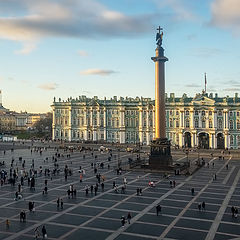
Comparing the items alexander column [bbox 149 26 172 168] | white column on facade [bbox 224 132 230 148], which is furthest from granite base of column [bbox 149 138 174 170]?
white column on facade [bbox 224 132 230 148]

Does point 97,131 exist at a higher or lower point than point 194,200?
higher

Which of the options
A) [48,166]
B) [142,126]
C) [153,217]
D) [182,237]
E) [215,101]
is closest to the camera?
[182,237]

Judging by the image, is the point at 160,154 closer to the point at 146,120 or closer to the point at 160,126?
the point at 160,126

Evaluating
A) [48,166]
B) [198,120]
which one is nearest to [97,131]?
[198,120]

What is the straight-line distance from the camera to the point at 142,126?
10850 centimetres

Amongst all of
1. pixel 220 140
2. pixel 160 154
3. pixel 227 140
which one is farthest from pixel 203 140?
pixel 160 154

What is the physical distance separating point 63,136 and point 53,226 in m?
95.5

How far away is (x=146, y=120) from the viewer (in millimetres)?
108438

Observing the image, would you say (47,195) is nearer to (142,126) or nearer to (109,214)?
(109,214)

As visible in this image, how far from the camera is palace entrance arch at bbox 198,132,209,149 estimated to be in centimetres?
9862

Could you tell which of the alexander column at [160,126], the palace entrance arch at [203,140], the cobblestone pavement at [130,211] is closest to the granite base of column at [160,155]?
the alexander column at [160,126]

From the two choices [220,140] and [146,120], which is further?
[146,120]

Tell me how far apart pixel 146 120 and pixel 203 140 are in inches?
731

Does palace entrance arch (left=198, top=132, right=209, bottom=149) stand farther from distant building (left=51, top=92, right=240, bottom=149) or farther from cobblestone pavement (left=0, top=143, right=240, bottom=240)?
cobblestone pavement (left=0, top=143, right=240, bottom=240)
